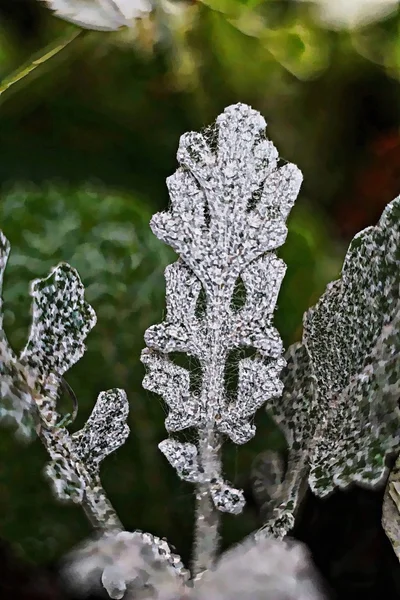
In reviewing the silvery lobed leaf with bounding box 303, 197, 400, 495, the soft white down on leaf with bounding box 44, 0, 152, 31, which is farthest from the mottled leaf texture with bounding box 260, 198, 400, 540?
the soft white down on leaf with bounding box 44, 0, 152, 31

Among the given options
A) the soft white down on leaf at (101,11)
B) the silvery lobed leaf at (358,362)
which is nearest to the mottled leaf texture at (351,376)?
the silvery lobed leaf at (358,362)

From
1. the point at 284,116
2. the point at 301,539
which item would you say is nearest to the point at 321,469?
the point at 301,539

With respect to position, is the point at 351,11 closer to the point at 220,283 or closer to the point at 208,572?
the point at 220,283

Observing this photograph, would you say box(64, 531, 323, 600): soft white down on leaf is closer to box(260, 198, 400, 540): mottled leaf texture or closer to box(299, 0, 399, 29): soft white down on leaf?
box(260, 198, 400, 540): mottled leaf texture

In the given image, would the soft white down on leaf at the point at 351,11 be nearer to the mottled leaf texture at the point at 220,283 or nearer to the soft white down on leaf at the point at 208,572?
the mottled leaf texture at the point at 220,283

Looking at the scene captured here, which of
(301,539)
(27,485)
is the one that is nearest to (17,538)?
(27,485)

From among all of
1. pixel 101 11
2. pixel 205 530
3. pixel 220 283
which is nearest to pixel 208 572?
pixel 205 530

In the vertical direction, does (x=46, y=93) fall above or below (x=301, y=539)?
above

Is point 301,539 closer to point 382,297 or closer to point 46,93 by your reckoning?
point 382,297
